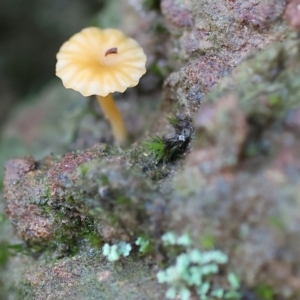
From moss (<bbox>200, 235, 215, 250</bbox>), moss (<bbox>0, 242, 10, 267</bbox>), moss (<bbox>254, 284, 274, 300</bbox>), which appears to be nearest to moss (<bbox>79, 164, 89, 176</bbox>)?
moss (<bbox>200, 235, 215, 250</bbox>)

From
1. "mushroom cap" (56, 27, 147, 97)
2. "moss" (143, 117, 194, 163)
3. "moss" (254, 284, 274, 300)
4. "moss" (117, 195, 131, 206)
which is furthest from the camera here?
"mushroom cap" (56, 27, 147, 97)

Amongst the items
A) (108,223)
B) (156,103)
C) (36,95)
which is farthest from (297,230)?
(36,95)

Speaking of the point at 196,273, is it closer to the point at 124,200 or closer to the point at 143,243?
the point at 143,243

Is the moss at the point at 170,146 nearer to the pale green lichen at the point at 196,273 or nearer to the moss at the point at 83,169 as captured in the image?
the moss at the point at 83,169

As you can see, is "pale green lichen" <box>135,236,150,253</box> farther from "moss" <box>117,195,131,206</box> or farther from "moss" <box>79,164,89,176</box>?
"moss" <box>79,164,89,176</box>

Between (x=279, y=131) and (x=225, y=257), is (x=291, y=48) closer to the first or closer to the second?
(x=279, y=131)

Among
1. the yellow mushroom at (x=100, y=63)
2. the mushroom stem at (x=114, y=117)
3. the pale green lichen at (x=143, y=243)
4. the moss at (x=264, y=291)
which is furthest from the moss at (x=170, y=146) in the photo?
the moss at (x=264, y=291)
